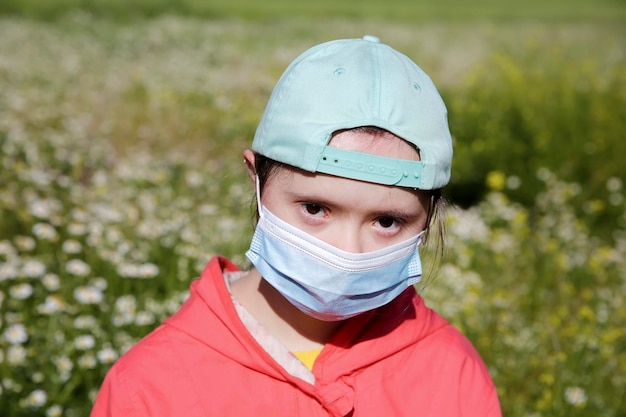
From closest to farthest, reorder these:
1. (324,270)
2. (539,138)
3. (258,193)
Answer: (324,270), (258,193), (539,138)

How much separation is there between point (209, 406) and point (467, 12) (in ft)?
61.6

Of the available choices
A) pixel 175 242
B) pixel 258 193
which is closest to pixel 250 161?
pixel 258 193

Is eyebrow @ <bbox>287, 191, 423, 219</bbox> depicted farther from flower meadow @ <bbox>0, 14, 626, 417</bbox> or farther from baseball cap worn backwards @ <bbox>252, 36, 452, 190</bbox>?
flower meadow @ <bbox>0, 14, 626, 417</bbox>

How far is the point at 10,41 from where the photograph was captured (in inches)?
376

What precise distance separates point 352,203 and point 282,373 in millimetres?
432

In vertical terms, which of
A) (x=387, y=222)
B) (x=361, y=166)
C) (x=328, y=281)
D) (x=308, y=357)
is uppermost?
(x=361, y=166)

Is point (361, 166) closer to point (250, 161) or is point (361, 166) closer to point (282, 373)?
point (250, 161)

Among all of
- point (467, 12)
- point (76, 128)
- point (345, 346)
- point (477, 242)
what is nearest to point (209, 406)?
point (345, 346)

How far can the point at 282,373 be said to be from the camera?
5.64ft

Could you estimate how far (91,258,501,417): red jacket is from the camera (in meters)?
1.68

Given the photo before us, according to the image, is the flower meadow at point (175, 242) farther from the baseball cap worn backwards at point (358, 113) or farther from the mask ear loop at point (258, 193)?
the baseball cap worn backwards at point (358, 113)

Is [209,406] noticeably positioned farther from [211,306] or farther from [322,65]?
[322,65]

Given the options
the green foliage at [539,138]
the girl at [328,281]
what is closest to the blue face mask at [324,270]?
the girl at [328,281]

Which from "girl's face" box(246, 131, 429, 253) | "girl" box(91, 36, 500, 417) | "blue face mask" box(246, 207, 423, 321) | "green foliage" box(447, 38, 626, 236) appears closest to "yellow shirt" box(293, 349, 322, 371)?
"girl" box(91, 36, 500, 417)
